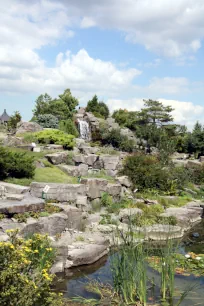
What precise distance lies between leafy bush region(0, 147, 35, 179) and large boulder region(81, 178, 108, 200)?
6.92 feet

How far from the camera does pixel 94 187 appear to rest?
44.0 ft

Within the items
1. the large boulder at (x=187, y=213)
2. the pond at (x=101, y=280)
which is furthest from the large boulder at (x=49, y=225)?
the large boulder at (x=187, y=213)

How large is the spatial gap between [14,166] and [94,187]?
320 cm

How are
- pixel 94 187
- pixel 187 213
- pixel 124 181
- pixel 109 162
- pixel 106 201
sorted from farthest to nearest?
pixel 109 162 → pixel 124 181 → pixel 187 213 → pixel 94 187 → pixel 106 201

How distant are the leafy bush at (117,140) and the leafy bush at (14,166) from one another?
14.5 m

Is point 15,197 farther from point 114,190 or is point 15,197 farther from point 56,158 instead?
point 56,158

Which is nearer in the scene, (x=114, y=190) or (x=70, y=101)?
(x=114, y=190)

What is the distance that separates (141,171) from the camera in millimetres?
16609

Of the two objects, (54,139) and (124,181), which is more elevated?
(54,139)

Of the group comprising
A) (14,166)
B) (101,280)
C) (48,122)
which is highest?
(48,122)

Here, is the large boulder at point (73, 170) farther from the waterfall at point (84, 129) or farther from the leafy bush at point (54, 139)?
the waterfall at point (84, 129)

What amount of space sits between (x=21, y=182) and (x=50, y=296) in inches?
289

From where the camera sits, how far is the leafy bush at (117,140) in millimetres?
26453

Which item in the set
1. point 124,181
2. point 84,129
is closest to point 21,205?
point 124,181
